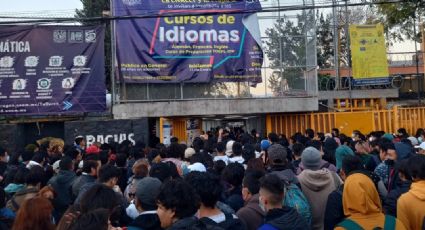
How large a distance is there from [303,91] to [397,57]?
18.7 meters

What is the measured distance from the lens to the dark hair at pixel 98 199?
363 cm

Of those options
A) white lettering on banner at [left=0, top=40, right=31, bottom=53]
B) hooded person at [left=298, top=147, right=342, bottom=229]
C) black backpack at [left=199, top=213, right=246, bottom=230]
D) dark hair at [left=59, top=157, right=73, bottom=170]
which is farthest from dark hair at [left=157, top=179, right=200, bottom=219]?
white lettering on banner at [left=0, top=40, right=31, bottom=53]

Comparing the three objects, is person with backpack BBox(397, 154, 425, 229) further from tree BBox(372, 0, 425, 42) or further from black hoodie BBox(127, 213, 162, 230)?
tree BBox(372, 0, 425, 42)

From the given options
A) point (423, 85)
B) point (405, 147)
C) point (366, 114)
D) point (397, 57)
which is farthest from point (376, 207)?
point (397, 57)

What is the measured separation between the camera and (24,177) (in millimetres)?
5961

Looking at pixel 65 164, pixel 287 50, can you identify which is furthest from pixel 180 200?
pixel 287 50

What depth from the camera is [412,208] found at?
13.5ft

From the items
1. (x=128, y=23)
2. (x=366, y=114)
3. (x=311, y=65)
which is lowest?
(x=366, y=114)

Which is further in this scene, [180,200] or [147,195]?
[147,195]

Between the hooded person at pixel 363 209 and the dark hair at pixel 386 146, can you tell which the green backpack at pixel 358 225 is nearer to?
the hooded person at pixel 363 209

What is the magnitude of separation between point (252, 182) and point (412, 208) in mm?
1442

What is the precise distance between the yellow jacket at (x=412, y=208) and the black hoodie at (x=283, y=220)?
3.46 feet

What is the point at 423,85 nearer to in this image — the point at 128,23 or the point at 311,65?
the point at 311,65

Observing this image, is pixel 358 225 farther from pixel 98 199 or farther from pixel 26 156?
pixel 26 156
